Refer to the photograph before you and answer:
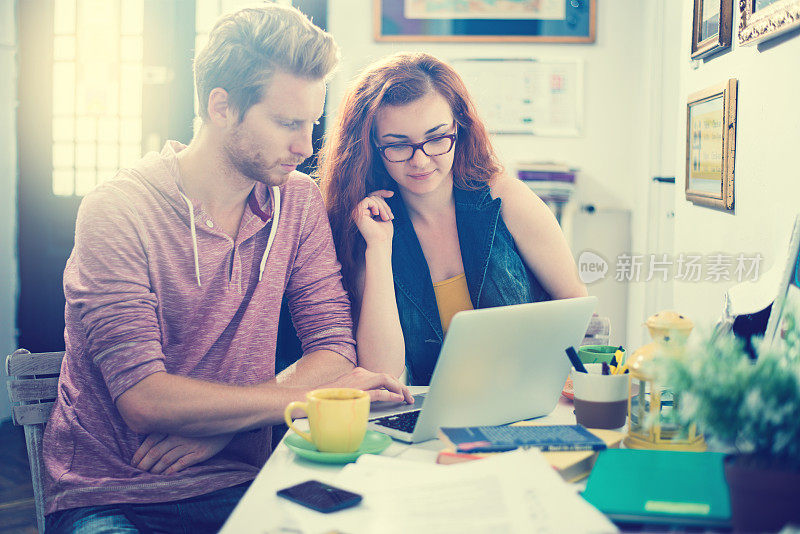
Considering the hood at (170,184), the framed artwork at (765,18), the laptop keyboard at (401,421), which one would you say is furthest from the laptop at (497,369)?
the framed artwork at (765,18)

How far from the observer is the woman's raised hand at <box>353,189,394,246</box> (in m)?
1.63

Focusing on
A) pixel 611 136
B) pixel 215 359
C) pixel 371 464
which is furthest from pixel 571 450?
pixel 611 136

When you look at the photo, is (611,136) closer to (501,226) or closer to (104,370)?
(501,226)

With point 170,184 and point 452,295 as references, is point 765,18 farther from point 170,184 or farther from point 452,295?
point 170,184

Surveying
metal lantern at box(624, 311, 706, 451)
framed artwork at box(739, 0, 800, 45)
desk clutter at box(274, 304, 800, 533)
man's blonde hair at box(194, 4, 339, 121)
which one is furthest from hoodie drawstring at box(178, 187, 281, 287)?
framed artwork at box(739, 0, 800, 45)

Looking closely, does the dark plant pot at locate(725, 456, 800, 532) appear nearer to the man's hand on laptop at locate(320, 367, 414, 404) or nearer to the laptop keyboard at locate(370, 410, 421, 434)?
the laptop keyboard at locate(370, 410, 421, 434)

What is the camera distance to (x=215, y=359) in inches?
55.5

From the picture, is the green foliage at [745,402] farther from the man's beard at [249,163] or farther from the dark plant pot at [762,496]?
the man's beard at [249,163]

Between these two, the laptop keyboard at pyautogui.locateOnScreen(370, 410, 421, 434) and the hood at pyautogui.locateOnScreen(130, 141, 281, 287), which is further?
the hood at pyautogui.locateOnScreen(130, 141, 281, 287)

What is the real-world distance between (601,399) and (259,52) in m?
0.87

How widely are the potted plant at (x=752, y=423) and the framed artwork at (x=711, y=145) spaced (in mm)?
1468

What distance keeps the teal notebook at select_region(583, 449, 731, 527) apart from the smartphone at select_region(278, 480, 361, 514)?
26 cm

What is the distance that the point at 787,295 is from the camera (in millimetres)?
1135

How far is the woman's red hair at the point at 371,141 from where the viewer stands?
5.39 ft
